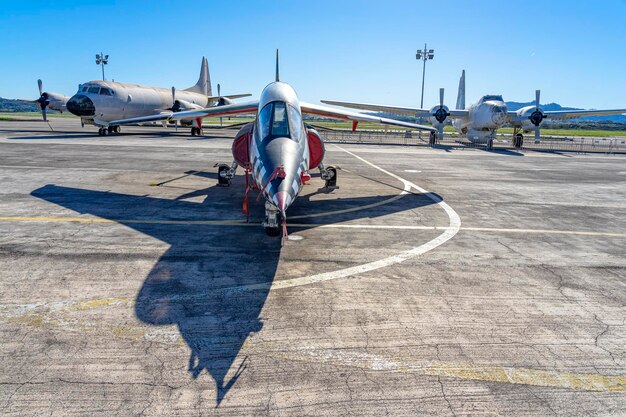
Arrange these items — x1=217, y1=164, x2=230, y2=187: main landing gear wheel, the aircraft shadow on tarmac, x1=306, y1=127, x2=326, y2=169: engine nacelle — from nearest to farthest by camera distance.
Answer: the aircraft shadow on tarmac < x1=306, y1=127, x2=326, y2=169: engine nacelle < x1=217, y1=164, x2=230, y2=187: main landing gear wheel

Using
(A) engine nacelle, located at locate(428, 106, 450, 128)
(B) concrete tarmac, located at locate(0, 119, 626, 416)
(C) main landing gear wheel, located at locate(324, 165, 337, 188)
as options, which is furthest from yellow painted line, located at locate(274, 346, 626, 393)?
(A) engine nacelle, located at locate(428, 106, 450, 128)

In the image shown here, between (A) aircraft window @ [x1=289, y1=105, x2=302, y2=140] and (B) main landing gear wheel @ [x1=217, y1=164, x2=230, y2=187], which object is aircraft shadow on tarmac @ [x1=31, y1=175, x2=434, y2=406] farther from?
(A) aircraft window @ [x1=289, y1=105, x2=302, y2=140]

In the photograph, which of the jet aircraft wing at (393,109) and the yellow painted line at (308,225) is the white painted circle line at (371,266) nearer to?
the yellow painted line at (308,225)

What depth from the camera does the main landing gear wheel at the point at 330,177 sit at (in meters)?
17.3

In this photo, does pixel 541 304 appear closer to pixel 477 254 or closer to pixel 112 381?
pixel 477 254

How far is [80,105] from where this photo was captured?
39.6 m

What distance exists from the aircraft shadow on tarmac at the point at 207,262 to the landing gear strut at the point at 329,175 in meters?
1.88

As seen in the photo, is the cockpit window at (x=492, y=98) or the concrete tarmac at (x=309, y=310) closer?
the concrete tarmac at (x=309, y=310)

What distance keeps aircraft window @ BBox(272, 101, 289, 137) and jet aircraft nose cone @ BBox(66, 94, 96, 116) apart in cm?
3518

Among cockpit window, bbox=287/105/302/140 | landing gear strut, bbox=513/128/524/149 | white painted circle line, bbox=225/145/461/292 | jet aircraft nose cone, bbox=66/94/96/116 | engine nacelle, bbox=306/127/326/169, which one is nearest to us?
white painted circle line, bbox=225/145/461/292

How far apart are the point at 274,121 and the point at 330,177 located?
6283mm

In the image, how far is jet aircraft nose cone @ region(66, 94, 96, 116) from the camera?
39.3 metres

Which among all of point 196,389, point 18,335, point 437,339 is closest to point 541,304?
point 437,339

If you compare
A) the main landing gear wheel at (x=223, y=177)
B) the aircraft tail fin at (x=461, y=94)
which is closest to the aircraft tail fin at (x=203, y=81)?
the aircraft tail fin at (x=461, y=94)
